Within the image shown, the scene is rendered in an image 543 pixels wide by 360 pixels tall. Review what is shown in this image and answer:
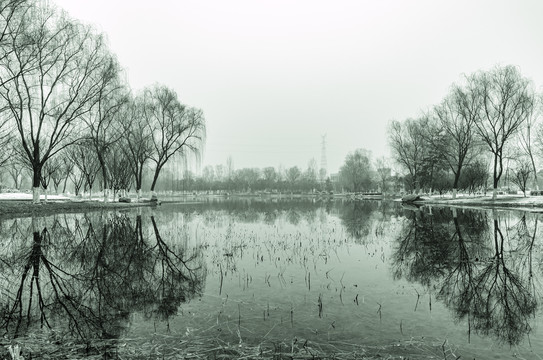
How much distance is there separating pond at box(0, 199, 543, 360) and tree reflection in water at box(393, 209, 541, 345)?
39 mm

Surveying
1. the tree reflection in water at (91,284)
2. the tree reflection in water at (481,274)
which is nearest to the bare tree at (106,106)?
the tree reflection in water at (91,284)

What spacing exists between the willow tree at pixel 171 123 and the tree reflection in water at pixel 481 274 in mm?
34468

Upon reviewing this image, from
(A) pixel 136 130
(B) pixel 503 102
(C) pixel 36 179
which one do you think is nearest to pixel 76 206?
(C) pixel 36 179

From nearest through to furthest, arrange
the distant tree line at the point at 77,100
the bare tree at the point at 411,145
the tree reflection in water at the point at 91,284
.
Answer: the tree reflection in water at the point at 91,284 → the distant tree line at the point at 77,100 → the bare tree at the point at 411,145

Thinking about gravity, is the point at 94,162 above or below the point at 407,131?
below

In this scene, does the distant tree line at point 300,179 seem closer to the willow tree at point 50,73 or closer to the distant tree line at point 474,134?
the distant tree line at point 474,134

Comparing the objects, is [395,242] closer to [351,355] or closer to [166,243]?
[166,243]

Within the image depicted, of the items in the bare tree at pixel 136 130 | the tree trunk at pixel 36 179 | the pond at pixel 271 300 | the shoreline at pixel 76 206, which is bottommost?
the pond at pixel 271 300

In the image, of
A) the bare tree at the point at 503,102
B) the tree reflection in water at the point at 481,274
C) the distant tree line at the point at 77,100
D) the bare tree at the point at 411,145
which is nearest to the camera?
the tree reflection in water at the point at 481,274

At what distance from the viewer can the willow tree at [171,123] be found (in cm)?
4316

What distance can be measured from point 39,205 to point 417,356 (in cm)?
3260

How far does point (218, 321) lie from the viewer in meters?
5.66

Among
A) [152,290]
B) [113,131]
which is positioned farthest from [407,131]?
[152,290]

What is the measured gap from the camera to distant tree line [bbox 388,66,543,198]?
37.8 metres
